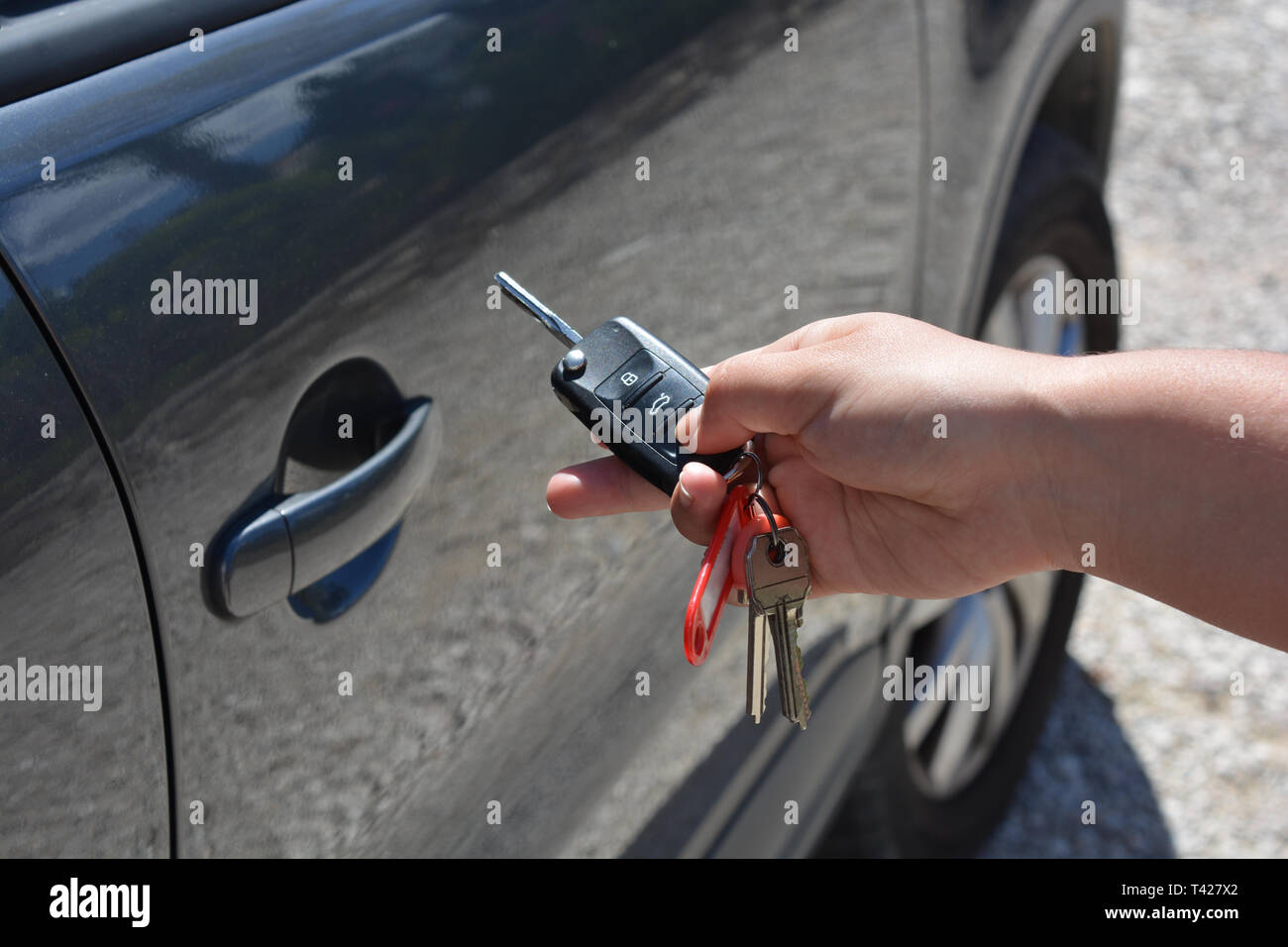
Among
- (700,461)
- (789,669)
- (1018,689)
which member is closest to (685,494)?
(700,461)

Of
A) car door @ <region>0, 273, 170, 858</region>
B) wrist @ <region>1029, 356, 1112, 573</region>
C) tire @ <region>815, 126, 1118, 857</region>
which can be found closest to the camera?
car door @ <region>0, 273, 170, 858</region>

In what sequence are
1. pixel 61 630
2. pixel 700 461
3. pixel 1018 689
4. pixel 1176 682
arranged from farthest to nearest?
pixel 1176 682, pixel 1018 689, pixel 700 461, pixel 61 630

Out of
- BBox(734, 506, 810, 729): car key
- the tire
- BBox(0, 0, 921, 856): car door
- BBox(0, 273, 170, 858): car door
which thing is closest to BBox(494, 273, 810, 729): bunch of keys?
BBox(734, 506, 810, 729): car key

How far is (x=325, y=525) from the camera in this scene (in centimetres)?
107

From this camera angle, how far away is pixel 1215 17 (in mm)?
5605

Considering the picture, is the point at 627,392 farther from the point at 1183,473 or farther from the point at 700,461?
the point at 1183,473

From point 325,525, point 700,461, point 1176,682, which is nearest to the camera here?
point 325,525

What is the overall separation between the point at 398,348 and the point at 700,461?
0.96 ft

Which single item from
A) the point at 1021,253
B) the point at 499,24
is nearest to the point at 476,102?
the point at 499,24

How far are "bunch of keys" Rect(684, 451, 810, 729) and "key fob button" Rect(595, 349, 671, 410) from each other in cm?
15

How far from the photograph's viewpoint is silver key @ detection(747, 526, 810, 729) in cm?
108

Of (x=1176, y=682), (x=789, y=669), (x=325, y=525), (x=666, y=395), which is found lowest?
(x=1176, y=682)

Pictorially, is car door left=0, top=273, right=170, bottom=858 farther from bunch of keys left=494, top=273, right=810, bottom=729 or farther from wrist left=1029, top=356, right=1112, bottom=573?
wrist left=1029, top=356, right=1112, bottom=573

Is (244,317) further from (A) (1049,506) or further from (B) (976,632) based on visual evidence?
(B) (976,632)
